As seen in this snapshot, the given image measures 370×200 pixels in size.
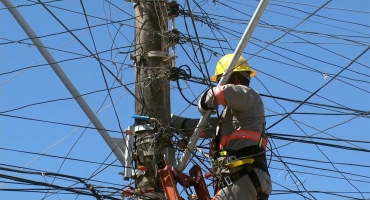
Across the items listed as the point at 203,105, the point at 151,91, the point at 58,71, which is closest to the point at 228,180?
the point at 203,105

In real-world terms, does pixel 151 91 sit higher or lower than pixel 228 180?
higher

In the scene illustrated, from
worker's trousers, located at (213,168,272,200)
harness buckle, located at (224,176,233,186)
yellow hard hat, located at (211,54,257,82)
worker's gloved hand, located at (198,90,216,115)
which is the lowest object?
worker's trousers, located at (213,168,272,200)

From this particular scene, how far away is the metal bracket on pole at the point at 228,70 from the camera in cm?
851

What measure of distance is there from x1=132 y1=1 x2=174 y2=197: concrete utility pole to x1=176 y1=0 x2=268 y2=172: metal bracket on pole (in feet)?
0.85

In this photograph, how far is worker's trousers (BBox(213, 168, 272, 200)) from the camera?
841 centimetres

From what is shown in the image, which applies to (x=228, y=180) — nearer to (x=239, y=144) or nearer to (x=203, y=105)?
(x=239, y=144)

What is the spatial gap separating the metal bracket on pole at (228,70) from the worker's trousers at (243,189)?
733mm

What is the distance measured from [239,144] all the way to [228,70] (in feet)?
2.47

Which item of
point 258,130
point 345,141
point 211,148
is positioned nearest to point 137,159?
point 211,148

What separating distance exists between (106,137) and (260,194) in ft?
6.51

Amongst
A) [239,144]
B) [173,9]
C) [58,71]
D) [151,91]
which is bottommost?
[239,144]

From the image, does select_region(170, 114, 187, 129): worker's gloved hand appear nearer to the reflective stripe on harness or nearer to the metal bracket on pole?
the metal bracket on pole

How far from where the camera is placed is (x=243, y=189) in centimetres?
842

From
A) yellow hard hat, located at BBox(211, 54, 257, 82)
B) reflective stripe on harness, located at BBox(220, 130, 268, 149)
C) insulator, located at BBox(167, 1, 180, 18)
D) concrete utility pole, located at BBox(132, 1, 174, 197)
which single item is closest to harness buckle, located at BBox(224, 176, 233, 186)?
reflective stripe on harness, located at BBox(220, 130, 268, 149)
